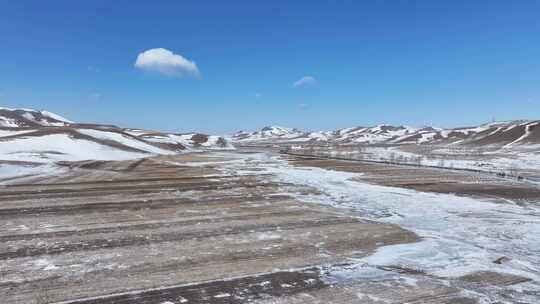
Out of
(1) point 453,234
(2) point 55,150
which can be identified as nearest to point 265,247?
(1) point 453,234

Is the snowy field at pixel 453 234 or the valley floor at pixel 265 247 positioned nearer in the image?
the valley floor at pixel 265 247

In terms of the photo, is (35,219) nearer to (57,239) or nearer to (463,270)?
(57,239)

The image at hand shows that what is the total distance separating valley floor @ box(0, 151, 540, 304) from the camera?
7.65 meters

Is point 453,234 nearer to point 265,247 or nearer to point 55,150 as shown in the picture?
point 265,247

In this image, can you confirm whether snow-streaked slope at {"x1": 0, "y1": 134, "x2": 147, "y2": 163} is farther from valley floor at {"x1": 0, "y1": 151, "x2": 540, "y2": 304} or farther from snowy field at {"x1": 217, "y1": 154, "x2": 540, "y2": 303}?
snowy field at {"x1": 217, "y1": 154, "x2": 540, "y2": 303}

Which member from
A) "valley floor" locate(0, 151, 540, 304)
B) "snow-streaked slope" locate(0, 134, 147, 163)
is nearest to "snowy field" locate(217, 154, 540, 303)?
"valley floor" locate(0, 151, 540, 304)

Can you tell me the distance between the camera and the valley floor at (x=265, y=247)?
7652 mm

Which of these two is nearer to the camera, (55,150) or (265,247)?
(265,247)

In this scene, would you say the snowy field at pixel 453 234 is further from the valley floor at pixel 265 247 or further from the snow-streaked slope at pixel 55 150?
the snow-streaked slope at pixel 55 150

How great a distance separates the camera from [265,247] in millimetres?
10656

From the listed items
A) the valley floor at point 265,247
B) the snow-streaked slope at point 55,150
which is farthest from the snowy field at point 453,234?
the snow-streaked slope at point 55,150

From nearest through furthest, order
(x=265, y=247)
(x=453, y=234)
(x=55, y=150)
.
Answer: (x=265, y=247), (x=453, y=234), (x=55, y=150)

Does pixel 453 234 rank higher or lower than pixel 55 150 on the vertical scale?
lower

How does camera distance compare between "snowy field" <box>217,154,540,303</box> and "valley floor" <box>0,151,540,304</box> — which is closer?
"valley floor" <box>0,151,540,304</box>
